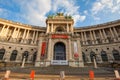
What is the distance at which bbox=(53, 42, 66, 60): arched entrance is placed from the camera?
3271cm

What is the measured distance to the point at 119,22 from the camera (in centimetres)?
4466

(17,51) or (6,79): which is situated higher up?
(17,51)

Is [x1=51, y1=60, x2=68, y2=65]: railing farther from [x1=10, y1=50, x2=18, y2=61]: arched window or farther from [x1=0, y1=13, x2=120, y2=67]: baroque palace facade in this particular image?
[x1=10, y1=50, x2=18, y2=61]: arched window

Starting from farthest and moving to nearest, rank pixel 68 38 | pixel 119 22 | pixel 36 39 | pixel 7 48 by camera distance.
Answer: pixel 36 39 < pixel 119 22 < pixel 7 48 < pixel 68 38

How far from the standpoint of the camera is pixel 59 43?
3491 centimetres

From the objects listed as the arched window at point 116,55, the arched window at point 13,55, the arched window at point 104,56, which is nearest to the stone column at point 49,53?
the arched window at point 13,55

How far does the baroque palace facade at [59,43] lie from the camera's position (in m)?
32.1

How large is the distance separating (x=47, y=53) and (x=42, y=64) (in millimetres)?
3853

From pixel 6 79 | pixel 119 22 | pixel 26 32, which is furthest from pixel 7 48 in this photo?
pixel 119 22

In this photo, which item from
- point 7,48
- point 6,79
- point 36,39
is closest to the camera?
point 6,79

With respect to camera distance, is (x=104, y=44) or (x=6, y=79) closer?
(x=6, y=79)

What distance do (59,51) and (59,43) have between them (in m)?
2.79

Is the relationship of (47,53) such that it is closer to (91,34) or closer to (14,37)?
(14,37)

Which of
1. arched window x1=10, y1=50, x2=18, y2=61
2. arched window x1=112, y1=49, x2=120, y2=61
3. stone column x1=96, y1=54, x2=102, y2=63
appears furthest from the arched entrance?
arched window x1=112, y1=49, x2=120, y2=61
